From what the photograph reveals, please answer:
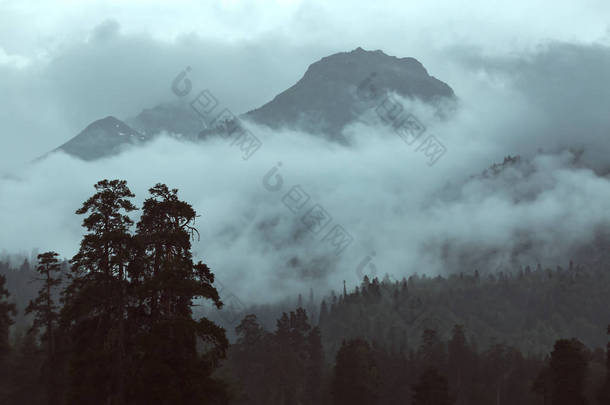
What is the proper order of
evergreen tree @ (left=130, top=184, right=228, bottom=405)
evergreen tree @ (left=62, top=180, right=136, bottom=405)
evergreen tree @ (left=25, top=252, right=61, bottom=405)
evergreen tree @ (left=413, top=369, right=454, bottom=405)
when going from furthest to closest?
evergreen tree @ (left=413, top=369, right=454, bottom=405)
evergreen tree @ (left=25, top=252, right=61, bottom=405)
evergreen tree @ (left=62, top=180, right=136, bottom=405)
evergreen tree @ (left=130, top=184, right=228, bottom=405)

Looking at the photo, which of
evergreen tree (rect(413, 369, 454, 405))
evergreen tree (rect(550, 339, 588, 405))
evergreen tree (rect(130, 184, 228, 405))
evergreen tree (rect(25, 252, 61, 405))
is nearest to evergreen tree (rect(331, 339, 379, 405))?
evergreen tree (rect(413, 369, 454, 405))

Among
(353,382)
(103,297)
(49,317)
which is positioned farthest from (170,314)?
(353,382)

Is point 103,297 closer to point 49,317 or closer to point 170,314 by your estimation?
point 170,314

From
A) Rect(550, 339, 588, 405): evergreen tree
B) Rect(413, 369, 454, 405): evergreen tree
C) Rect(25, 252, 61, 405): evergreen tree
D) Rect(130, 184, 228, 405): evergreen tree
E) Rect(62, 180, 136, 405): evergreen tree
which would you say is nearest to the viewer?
Rect(130, 184, 228, 405): evergreen tree

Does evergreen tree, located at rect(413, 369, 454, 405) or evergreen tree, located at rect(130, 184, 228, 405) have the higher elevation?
evergreen tree, located at rect(130, 184, 228, 405)

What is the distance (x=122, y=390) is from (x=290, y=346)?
76.2 m

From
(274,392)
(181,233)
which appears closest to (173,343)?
(181,233)

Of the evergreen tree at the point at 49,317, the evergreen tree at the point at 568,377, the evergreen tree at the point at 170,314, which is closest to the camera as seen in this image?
the evergreen tree at the point at 170,314

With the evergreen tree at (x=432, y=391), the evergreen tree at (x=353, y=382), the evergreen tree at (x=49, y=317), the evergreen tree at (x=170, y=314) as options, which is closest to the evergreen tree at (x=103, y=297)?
the evergreen tree at (x=170, y=314)

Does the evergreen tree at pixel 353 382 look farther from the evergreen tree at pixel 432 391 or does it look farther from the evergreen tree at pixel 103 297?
the evergreen tree at pixel 103 297

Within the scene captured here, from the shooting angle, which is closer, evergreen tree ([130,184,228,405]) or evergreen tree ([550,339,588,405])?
evergreen tree ([130,184,228,405])

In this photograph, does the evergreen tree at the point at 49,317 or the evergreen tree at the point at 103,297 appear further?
the evergreen tree at the point at 49,317

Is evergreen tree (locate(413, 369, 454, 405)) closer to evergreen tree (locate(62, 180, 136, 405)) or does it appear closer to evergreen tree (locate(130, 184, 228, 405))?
evergreen tree (locate(130, 184, 228, 405))

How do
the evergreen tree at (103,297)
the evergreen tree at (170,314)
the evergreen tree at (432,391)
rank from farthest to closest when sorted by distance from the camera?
the evergreen tree at (432,391), the evergreen tree at (103,297), the evergreen tree at (170,314)
